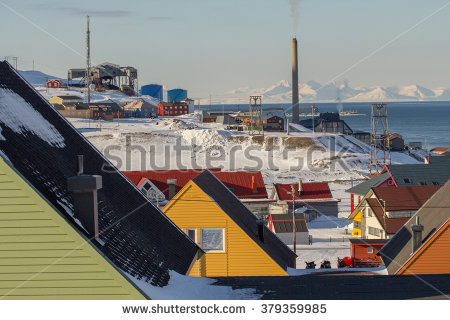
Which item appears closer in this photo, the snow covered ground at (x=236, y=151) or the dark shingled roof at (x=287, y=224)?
the dark shingled roof at (x=287, y=224)

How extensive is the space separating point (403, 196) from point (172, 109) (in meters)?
93.2

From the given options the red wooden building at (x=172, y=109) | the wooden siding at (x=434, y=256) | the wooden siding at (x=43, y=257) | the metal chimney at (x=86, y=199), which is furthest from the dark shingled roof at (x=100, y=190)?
the red wooden building at (x=172, y=109)

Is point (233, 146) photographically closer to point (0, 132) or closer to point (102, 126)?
point (102, 126)

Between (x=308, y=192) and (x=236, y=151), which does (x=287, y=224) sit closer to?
(x=308, y=192)

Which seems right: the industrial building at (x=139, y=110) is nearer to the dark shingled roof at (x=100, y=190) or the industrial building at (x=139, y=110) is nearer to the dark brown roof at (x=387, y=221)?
the dark brown roof at (x=387, y=221)

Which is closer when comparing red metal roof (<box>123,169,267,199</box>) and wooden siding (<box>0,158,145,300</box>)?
wooden siding (<box>0,158,145,300</box>)

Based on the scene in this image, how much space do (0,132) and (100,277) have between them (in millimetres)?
2630

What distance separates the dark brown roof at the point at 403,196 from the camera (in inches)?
1291

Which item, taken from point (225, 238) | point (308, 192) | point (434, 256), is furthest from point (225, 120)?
point (434, 256)

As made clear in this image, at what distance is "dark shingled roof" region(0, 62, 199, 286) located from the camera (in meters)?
8.47

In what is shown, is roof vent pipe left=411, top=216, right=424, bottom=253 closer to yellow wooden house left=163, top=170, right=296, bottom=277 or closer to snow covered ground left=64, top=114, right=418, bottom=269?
yellow wooden house left=163, top=170, right=296, bottom=277

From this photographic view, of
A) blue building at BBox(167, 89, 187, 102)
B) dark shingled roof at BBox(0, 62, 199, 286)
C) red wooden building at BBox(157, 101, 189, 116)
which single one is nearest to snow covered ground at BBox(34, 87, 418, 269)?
red wooden building at BBox(157, 101, 189, 116)

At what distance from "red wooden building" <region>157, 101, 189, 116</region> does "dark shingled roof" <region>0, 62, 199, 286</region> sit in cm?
10944

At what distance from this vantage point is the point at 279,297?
8.85 meters
